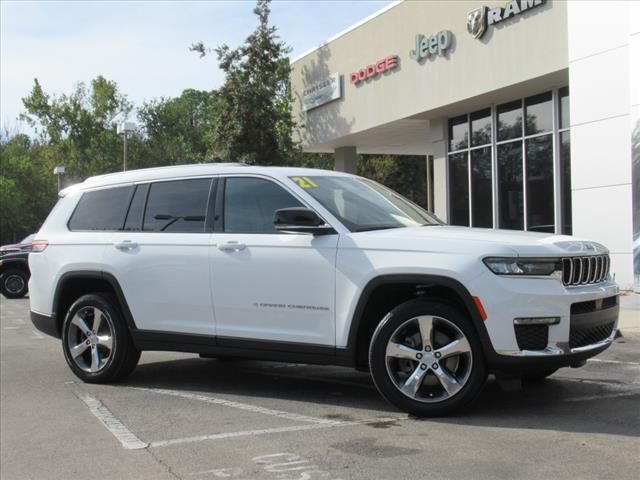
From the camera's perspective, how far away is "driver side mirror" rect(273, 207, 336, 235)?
5398 millimetres

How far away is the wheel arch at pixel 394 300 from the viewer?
4.95m

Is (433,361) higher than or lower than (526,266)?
lower

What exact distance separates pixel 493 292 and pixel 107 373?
12.3 ft

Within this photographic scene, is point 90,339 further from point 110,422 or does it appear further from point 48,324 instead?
point 110,422

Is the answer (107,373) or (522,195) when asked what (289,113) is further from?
(107,373)

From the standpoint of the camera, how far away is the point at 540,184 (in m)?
17.2

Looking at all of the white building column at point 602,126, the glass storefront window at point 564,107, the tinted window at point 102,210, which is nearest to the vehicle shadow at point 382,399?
the tinted window at point 102,210

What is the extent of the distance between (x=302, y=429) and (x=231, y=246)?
5.36ft

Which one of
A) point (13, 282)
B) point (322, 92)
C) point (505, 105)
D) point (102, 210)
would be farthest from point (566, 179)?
point (13, 282)

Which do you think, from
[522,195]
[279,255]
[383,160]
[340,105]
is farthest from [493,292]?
[383,160]

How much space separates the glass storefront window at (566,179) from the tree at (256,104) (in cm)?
1250

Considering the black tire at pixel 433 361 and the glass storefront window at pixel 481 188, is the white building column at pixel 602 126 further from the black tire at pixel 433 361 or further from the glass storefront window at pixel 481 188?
the black tire at pixel 433 361

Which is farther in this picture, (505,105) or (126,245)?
(505,105)

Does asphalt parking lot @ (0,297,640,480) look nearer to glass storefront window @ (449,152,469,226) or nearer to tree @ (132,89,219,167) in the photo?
glass storefront window @ (449,152,469,226)
